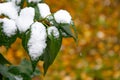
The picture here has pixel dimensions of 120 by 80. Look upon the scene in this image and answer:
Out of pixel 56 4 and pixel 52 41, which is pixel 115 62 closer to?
pixel 56 4

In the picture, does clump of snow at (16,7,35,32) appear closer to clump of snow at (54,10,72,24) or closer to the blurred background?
clump of snow at (54,10,72,24)

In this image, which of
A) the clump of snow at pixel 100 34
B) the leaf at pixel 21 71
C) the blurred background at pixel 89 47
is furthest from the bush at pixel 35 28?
the clump of snow at pixel 100 34

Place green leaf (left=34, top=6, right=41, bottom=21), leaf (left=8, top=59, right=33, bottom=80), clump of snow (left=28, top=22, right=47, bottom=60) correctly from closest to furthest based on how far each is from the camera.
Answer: clump of snow (left=28, top=22, right=47, bottom=60), green leaf (left=34, top=6, right=41, bottom=21), leaf (left=8, top=59, right=33, bottom=80)

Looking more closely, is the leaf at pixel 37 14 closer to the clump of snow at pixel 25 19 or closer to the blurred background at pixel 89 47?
the clump of snow at pixel 25 19

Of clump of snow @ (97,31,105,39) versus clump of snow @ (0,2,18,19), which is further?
clump of snow @ (97,31,105,39)

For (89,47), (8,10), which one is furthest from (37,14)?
(89,47)

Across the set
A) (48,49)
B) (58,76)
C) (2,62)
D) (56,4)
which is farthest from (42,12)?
(56,4)

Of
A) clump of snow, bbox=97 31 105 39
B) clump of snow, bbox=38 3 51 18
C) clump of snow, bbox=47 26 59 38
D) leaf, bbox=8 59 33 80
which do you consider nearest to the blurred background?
clump of snow, bbox=97 31 105 39
